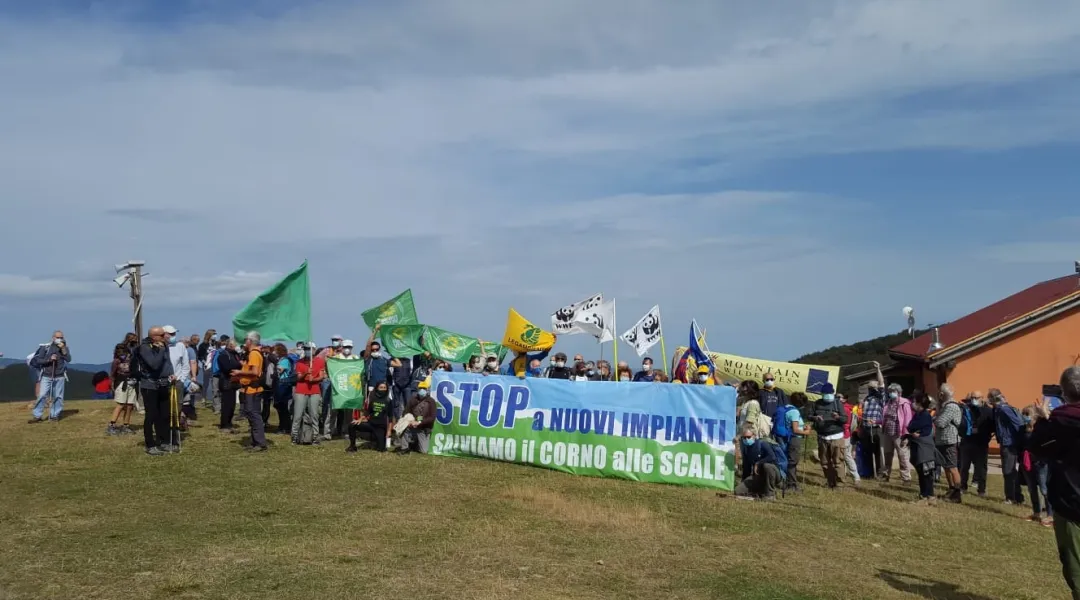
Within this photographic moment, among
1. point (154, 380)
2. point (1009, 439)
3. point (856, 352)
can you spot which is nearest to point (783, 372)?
point (1009, 439)

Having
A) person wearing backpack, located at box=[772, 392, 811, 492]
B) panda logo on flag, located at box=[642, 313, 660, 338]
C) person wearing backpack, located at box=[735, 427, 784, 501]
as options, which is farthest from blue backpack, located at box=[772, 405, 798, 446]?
panda logo on flag, located at box=[642, 313, 660, 338]

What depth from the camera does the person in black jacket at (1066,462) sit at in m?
7.39

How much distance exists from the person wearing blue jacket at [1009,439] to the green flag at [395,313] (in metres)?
11.7

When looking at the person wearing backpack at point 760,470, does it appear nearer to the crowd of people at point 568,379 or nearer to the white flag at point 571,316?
the crowd of people at point 568,379

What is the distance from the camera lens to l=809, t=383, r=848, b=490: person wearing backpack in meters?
16.4

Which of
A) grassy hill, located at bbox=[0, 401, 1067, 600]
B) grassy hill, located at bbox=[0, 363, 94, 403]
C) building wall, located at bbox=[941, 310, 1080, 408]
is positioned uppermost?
building wall, located at bbox=[941, 310, 1080, 408]

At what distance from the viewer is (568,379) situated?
18.0m

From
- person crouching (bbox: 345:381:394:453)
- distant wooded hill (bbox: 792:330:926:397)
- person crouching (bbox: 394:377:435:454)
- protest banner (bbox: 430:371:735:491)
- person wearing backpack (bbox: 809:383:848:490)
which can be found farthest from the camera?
distant wooded hill (bbox: 792:330:926:397)

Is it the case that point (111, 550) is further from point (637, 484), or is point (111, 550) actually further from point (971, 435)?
point (971, 435)

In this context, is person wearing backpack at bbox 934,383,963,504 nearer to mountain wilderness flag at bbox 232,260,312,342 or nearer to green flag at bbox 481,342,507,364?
green flag at bbox 481,342,507,364

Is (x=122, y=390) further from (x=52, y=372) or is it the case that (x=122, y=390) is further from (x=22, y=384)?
(x=22, y=384)

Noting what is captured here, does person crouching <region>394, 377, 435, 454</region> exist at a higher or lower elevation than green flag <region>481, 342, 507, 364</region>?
lower

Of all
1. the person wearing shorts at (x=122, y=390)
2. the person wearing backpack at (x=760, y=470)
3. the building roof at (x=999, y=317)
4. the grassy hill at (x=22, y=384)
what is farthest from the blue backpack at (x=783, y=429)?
the grassy hill at (x=22, y=384)

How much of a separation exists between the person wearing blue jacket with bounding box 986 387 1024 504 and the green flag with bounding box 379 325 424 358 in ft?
37.4
